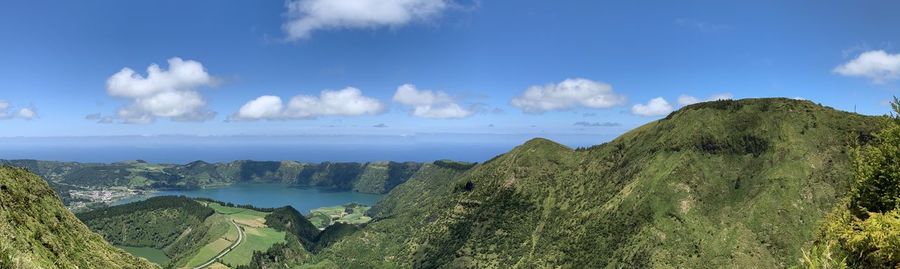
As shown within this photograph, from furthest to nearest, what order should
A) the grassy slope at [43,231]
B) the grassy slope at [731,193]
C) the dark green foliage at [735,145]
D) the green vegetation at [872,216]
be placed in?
the dark green foliage at [735,145] < the grassy slope at [731,193] < the grassy slope at [43,231] < the green vegetation at [872,216]

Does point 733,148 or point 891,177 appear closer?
point 891,177

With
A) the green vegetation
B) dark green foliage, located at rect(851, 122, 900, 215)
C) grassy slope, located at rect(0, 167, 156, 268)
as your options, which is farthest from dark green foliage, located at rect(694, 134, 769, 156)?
grassy slope, located at rect(0, 167, 156, 268)

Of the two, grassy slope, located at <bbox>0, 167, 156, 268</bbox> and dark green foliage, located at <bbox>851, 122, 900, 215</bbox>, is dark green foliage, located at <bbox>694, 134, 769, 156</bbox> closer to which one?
dark green foliage, located at <bbox>851, 122, 900, 215</bbox>

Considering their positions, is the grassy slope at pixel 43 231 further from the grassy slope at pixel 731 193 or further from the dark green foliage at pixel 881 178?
the grassy slope at pixel 731 193

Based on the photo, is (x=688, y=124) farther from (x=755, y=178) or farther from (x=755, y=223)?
(x=755, y=223)

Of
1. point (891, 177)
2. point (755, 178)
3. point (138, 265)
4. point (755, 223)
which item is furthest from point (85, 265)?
point (755, 178)

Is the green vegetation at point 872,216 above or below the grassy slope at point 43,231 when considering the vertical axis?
above

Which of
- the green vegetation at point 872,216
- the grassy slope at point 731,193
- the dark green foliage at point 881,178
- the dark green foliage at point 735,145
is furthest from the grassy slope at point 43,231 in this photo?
the dark green foliage at point 735,145
